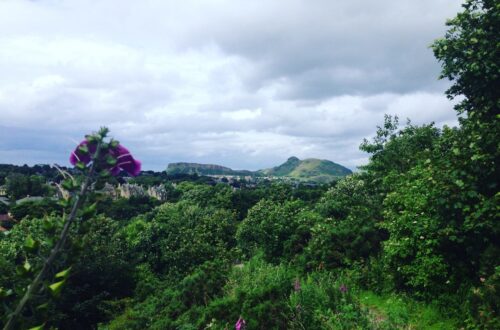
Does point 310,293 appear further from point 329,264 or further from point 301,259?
point 301,259

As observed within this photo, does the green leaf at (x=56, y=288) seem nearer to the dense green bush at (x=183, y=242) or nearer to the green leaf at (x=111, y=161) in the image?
the green leaf at (x=111, y=161)

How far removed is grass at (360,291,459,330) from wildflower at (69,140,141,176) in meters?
6.57

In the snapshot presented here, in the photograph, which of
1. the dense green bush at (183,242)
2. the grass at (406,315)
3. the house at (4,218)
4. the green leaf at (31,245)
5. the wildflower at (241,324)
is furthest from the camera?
the house at (4,218)

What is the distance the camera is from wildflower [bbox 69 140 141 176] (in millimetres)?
2863

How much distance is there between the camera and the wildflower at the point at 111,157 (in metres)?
2.86

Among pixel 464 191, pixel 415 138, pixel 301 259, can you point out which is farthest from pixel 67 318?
pixel 415 138

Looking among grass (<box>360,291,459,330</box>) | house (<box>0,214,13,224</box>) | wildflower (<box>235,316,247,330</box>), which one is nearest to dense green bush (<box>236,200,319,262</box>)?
grass (<box>360,291,459,330</box>)

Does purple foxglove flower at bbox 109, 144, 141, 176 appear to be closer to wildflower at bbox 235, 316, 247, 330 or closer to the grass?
the grass

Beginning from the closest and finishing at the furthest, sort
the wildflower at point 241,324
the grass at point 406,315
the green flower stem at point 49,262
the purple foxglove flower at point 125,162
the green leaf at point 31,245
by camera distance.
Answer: the green flower stem at point 49,262 < the green leaf at point 31,245 < the purple foxglove flower at point 125,162 < the grass at point 406,315 < the wildflower at point 241,324

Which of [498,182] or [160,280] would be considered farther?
[160,280]

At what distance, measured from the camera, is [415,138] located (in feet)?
67.5

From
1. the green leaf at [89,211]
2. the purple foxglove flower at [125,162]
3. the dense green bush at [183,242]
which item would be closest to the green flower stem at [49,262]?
the green leaf at [89,211]

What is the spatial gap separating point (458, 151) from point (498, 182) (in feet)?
3.33

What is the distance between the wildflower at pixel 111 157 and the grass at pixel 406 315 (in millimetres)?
6572
